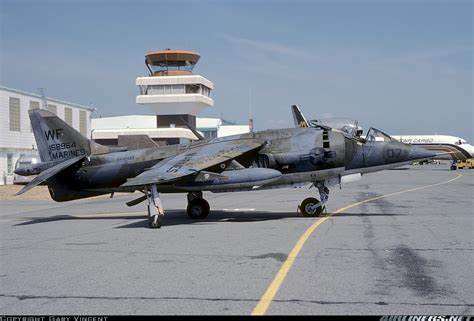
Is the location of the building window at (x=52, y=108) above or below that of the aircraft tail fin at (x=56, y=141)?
above

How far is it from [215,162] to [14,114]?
45303mm

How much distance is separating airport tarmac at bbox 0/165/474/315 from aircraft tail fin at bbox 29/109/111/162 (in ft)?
9.79

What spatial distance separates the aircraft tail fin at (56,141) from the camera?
19.1m

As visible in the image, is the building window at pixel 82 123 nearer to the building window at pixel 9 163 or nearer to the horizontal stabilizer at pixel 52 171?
the building window at pixel 9 163

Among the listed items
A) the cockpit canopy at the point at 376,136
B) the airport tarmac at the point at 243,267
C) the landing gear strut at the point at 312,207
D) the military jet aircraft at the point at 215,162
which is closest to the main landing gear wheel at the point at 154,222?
the military jet aircraft at the point at 215,162

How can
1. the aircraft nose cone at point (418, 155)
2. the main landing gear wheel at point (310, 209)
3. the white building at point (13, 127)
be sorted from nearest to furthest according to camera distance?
the aircraft nose cone at point (418, 155), the main landing gear wheel at point (310, 209), the white building at point (13, 127)

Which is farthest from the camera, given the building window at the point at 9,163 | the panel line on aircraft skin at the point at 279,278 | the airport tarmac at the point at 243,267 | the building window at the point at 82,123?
the building window at the point at 82,123

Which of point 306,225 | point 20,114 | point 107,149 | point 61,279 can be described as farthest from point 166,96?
point 61,279

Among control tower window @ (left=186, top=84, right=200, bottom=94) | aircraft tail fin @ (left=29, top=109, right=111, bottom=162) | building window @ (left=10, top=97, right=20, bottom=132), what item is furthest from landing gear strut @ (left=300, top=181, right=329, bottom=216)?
control tower window @ (left=186, top=84, right=200, bottom=94)

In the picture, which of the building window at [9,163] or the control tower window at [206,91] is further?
the control tower window at [206,91]

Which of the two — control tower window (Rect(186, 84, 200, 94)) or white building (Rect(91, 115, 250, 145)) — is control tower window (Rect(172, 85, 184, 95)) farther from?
white building (Rect(91, 115, 250, 145))

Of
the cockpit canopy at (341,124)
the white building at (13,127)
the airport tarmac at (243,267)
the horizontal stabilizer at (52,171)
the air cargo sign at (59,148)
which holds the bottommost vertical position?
the airport tarmac at (243,267)

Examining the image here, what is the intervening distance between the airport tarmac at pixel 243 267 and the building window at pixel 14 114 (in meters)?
41.3

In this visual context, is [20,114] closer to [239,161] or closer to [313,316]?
[239,161]
